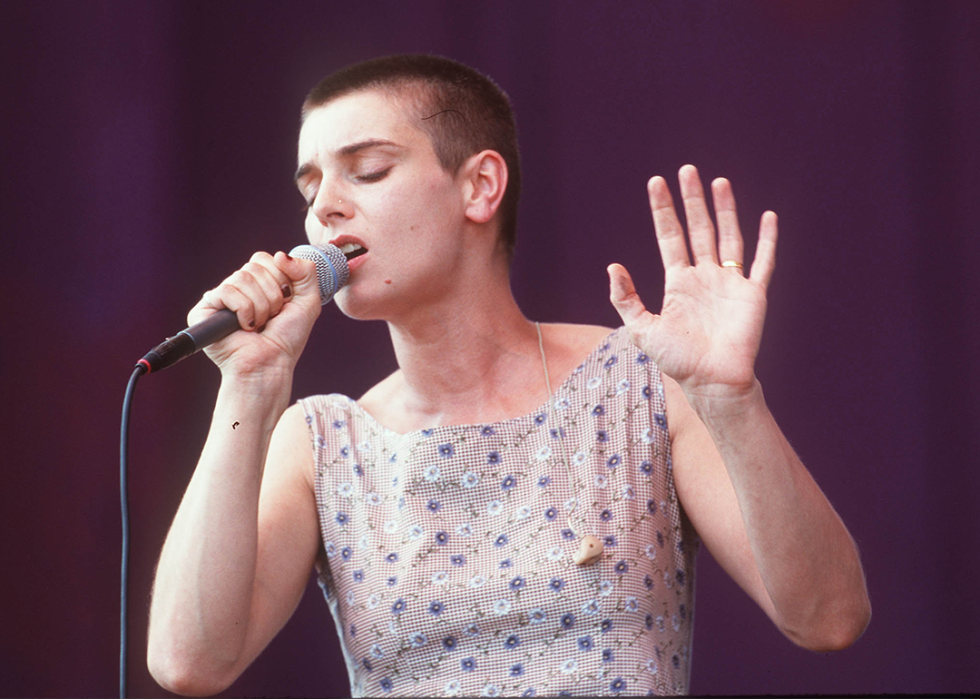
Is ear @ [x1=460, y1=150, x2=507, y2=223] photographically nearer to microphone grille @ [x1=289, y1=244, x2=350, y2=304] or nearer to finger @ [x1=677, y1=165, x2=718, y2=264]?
microphone grille @ [x1=289, y1=244, x2=350, y2=304]

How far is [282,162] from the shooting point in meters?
2.00

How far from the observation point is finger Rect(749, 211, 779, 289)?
1179 mm

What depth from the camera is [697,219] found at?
3.97 feet

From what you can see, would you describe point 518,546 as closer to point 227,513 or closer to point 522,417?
point 522,417

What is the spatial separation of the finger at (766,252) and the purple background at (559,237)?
26.8 inches

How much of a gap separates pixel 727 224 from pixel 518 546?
50cm

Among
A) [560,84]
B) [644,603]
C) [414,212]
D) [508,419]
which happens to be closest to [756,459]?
[644,603]

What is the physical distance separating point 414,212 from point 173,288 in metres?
0.59

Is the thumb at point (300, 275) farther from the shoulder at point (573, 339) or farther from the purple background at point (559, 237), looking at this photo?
the purple background at point (559, 237)

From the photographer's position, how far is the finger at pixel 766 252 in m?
1.18

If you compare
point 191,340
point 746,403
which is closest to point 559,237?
point 746,403

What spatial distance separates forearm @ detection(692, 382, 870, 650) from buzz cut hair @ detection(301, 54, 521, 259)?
1.98 feet

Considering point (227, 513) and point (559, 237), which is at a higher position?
point (559, 237)

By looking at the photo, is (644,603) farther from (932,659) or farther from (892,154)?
(892,154)
